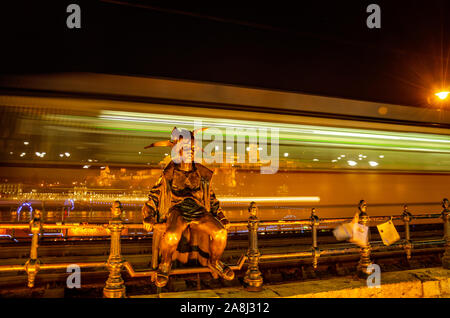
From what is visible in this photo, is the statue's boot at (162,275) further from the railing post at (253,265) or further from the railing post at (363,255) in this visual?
the railing post at (363,255)

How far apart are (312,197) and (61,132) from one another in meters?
4.21

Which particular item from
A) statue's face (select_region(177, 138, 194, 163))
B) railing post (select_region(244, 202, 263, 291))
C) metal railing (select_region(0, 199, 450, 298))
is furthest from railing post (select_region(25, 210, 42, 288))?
railing post (select_region(244, 202, 263, 291))

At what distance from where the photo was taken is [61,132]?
397 cm

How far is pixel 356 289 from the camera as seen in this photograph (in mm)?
3182

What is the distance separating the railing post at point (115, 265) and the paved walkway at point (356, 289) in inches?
10.6

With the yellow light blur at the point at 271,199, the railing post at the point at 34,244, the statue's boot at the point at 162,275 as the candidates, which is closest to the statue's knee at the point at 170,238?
the statue's boot at the point at 162,275

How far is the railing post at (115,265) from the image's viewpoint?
2760 mm

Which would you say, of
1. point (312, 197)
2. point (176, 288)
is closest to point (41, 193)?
point (176, 288)

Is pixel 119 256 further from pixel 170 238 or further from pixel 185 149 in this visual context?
pixel 185 149

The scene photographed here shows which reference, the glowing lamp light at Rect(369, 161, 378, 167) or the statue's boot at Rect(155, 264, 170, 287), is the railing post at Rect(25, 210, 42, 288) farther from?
the glowing lamp light at Rect(369, 161, 378, 167)

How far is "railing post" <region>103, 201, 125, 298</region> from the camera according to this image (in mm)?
2760

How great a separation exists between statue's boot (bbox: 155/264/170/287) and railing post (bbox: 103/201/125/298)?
34 centimetres

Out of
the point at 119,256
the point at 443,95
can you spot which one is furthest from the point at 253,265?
the point at 443,95
